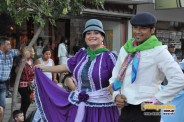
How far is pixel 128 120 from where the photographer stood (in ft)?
11.8

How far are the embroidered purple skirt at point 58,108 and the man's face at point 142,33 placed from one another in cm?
119

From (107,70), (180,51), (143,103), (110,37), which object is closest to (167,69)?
(143,103)

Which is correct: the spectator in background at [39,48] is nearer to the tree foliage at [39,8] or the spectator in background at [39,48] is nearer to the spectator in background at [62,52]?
the spectator in background at [62,52]

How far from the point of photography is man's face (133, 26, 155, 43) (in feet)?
11.5

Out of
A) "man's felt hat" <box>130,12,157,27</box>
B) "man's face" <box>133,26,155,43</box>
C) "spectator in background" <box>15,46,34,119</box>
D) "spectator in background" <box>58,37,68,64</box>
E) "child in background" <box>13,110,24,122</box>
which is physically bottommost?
"child in background" <box>13,110,24,122</box>

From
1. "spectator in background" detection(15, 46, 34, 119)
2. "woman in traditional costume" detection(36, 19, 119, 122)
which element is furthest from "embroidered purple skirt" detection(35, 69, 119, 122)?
"spectator in background" detection(15, 46, 34, 119)

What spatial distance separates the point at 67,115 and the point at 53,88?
48 cm

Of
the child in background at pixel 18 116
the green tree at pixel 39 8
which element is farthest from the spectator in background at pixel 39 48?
the green tree at pixel 39 8

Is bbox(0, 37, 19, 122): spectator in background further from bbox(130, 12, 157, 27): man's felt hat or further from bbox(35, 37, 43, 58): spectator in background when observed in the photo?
bbox(35, 37, 43, 58): spectator in background

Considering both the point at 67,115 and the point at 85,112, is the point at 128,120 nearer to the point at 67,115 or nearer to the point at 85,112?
the point at 85,112

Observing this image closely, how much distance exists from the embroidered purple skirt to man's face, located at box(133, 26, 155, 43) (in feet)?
3.89

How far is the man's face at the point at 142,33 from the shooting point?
3514mm

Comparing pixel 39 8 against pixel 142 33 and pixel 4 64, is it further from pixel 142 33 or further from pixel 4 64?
pixel 142 33

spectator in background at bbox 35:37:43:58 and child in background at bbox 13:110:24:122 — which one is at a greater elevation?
spectator in background at bbox 35:37:43:58
